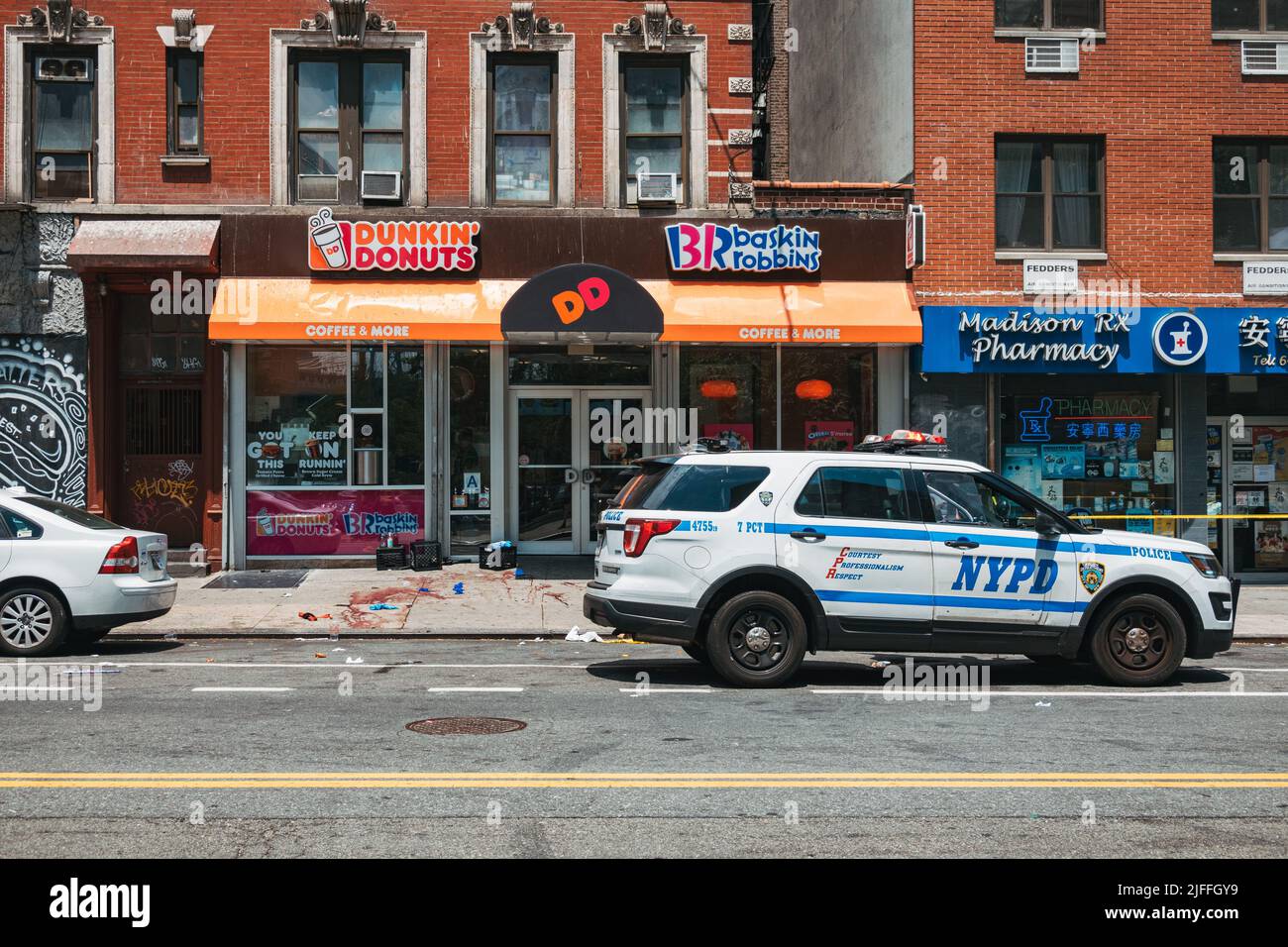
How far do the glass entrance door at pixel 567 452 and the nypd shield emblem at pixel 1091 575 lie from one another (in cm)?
955

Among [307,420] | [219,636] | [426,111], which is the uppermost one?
[426,111]

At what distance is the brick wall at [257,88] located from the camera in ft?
59.9

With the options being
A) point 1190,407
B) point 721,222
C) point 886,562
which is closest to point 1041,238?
point 1190,407

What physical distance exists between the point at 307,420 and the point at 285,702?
380 inches

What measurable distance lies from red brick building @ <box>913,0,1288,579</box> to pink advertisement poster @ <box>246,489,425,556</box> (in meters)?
7.53

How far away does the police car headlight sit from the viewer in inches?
422

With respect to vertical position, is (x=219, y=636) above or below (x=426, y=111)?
below

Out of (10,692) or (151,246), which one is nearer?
(10,692)

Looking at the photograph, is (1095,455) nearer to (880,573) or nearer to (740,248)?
(740,248)

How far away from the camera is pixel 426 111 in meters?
18.6

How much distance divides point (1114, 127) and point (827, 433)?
20.1ft

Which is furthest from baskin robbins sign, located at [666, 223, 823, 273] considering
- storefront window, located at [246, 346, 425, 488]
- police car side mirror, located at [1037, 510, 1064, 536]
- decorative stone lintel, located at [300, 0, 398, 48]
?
police car side mirror, located at [1037, 510, 1064, 536]

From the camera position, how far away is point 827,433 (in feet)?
63.6
